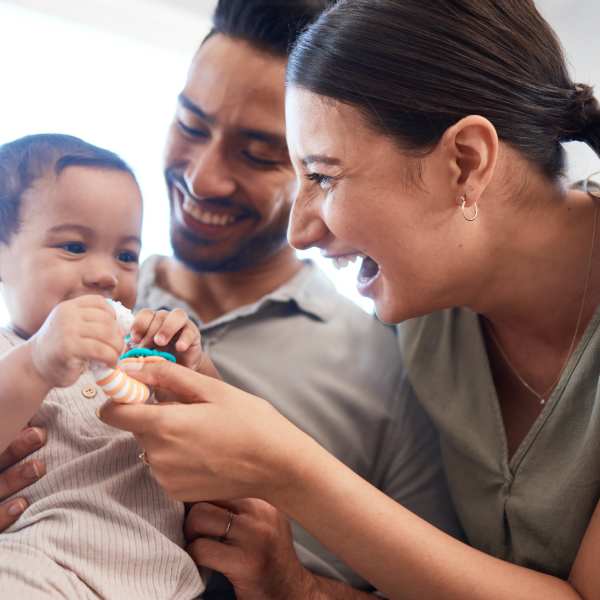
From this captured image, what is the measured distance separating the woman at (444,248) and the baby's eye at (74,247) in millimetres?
358

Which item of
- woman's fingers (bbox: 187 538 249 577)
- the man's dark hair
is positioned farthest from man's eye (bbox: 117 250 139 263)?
the man's dark hair

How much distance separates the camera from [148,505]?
3.88 feet

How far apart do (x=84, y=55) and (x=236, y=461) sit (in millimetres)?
1188

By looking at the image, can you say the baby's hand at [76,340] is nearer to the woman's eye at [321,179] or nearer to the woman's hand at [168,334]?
the woman's hand at [168,334]

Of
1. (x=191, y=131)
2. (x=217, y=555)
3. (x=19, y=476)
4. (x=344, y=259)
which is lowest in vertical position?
(x=217, y=555)

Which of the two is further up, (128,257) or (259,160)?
(259,160)

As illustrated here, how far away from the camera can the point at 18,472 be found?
3.73 feet

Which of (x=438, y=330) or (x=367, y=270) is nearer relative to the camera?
(x=367, y=270)

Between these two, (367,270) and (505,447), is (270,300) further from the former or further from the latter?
(505,447)

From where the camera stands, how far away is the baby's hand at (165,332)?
46.1 inches

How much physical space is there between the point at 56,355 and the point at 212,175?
767 mm

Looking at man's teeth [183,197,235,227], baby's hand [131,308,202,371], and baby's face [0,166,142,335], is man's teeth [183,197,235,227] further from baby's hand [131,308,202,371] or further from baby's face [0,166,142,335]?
baby's hand [131,308,202,371]

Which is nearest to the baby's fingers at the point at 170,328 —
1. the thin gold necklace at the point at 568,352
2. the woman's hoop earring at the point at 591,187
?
the thin gold necklace at the point at 568,352

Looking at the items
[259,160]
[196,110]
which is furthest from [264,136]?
[196,110]
